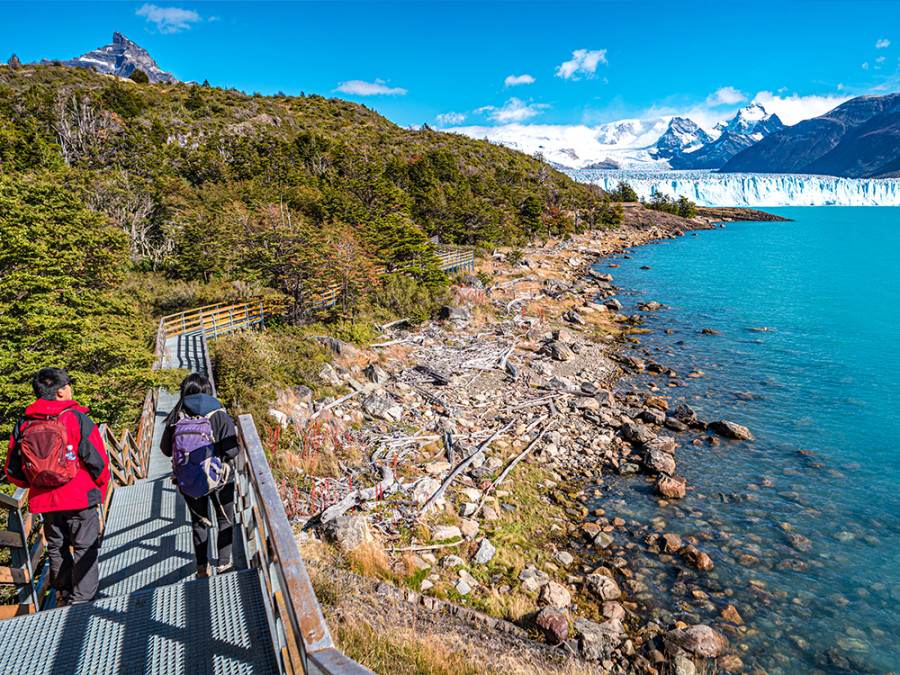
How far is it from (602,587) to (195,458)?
25.4 feet

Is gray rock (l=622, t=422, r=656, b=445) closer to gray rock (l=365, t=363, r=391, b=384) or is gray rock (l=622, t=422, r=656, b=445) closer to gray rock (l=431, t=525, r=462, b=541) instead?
gray rock (l=431, t=525, r=462, b=541)

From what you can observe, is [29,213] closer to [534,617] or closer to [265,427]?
[265,427]

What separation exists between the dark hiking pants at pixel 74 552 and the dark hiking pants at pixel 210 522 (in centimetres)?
91

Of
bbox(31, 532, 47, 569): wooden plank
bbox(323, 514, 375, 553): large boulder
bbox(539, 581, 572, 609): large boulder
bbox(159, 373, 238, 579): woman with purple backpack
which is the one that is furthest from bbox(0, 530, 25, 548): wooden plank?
bbox(539, 581, 572, 609): large boulder

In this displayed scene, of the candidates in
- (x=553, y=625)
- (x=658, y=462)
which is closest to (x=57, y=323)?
(x=553, y=625)

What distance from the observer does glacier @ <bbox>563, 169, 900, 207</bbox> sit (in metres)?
149

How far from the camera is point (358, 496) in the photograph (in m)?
9.98

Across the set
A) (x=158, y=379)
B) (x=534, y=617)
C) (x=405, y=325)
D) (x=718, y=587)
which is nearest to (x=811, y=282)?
(x=405, y=325)

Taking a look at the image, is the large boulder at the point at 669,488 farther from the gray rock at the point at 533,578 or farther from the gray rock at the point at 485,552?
the gray rock at the point at 485,552

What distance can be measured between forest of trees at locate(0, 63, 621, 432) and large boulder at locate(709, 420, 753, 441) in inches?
612

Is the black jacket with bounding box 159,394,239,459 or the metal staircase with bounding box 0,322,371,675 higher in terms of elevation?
the black jacket with bounding box 159,394,239,459

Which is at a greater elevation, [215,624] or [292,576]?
[292,576]

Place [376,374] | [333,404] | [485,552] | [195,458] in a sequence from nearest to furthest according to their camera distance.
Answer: [195,458], [485,552], [333,404], [376,374]

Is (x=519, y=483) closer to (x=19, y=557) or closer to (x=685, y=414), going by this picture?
(x=685, y=414)
